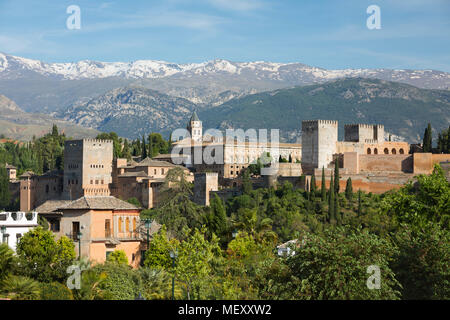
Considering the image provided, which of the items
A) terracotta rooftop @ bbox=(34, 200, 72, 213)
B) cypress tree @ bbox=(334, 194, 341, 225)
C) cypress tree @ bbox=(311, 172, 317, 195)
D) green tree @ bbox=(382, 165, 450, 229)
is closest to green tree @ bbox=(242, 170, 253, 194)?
cypress tree @ bbox=(311, 172, 317, 195)

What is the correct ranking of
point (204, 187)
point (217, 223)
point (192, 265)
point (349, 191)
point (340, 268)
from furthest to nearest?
1. point (204, 187)
2. point (349, 191)
3. point (217, 223)
4. point (192, 265)
5. point (340, 268)

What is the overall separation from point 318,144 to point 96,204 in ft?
132

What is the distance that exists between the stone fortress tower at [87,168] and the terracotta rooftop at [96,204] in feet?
112

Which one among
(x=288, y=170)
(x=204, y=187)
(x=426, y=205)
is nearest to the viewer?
(x=426, y=205)

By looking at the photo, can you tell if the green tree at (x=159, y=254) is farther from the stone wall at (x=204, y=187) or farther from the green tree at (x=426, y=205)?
the stone wall at (x=204, y=187)

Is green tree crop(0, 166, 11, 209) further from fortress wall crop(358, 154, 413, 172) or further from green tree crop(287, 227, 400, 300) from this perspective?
green tree crop(287, 227, 400, 300)

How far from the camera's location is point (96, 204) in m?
43.8

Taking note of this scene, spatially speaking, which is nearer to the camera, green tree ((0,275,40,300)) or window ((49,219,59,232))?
green tree ((0,275,40,300))

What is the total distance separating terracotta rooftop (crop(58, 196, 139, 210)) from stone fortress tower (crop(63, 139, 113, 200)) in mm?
34276

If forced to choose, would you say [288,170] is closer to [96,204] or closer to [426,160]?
[426,160]

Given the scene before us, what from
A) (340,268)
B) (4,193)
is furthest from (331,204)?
(340,268)

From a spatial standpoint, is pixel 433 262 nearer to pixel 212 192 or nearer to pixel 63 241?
pixel 63 241

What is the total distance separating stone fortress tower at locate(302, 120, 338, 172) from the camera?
262ft
